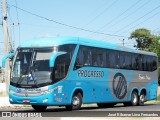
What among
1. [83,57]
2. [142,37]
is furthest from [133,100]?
[142,37]

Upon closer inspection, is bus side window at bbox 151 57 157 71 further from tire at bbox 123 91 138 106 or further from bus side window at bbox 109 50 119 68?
bus side window at bbox 109 50 119 68

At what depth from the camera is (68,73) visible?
21.3 m

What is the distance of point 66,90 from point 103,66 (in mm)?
4199

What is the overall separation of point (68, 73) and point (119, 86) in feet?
21.5

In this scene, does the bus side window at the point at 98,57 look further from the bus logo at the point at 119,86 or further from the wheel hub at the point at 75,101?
the wheel hub at the point at 75,101

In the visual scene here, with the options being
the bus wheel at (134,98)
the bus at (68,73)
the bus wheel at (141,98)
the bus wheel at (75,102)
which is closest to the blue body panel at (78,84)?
the bus at (68,73)

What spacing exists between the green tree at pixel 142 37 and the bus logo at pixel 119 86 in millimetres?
64314

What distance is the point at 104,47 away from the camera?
82.7ft

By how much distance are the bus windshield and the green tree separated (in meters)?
71.5

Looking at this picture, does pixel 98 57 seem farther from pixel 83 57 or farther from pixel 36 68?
pixel 36 68

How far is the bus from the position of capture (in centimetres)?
2025

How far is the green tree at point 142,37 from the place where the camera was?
91562 mm

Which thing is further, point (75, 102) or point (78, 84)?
point (78, 84)

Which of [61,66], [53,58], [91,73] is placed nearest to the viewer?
[53,58]
